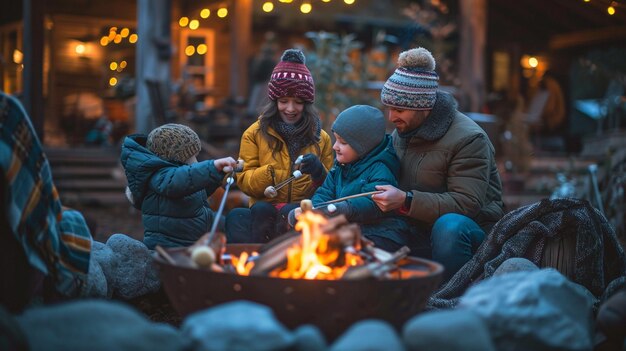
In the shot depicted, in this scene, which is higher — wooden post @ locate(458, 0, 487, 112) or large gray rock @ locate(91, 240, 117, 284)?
wooden post @ locate(458, 0, 487, 112)

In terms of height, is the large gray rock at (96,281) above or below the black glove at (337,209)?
below

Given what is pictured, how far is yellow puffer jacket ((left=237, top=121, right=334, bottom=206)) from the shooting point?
4797 mm

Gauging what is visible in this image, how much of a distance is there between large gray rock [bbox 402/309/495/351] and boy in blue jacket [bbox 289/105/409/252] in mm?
1523

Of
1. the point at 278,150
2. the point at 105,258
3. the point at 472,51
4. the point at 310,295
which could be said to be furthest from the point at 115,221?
the point at 310,295

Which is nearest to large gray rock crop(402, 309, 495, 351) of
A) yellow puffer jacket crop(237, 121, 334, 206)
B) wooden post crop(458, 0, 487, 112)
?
yellow puffer jacket crop(237, 121, 334, 206)

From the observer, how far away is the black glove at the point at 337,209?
4.04 metres

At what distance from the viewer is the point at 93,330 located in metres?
2.42

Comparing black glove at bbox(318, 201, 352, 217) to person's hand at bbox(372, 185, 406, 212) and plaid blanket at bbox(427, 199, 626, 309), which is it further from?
plaid blanket at bbox(427, 199, 626, 309)

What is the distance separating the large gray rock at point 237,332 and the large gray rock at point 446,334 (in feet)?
1.25

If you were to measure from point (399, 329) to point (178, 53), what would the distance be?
→ 1377 cm

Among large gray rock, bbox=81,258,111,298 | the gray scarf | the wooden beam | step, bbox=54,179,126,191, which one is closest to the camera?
large gray rock, bbox=81,258,111,298

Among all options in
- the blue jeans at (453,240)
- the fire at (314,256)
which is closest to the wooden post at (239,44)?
the blue jeans at (453,240)

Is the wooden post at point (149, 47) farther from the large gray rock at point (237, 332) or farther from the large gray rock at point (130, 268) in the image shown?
the large gray rock at point (237, 332)

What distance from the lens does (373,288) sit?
9.86 feet
